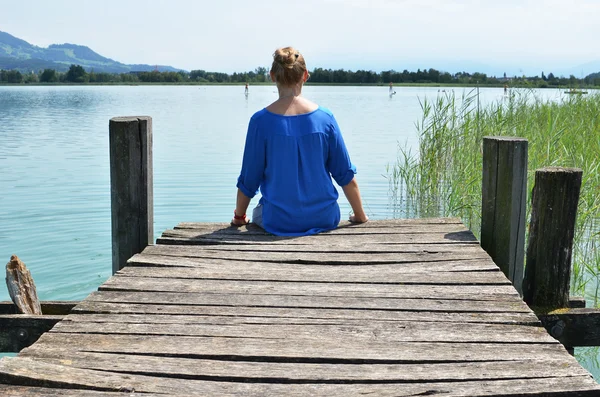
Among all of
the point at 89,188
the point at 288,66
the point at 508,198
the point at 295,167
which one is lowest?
the point at 89,188

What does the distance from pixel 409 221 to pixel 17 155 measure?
1400cm

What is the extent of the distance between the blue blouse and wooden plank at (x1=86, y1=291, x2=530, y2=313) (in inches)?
46.9

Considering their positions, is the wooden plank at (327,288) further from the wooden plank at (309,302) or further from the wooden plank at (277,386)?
the wooden plank at (277,386)

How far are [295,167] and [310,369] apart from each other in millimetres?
1962

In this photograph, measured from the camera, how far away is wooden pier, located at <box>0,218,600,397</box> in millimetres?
2258

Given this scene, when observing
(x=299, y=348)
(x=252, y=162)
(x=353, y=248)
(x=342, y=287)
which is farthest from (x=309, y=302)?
(x=252, y=162)

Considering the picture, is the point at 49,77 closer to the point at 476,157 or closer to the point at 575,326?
the point at 476,157

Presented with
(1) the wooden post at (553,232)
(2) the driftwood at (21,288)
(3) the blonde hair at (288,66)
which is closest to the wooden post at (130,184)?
(2) the driftwood at (21,288)

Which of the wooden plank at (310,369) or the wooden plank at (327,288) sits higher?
the wooden plank at (327,288)

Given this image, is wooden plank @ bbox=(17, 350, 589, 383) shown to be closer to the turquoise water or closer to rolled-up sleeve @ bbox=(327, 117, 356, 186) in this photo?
rolled-up sleeve @ bbox=(327, 117, 356, 186)

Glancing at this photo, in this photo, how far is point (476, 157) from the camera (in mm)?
7949

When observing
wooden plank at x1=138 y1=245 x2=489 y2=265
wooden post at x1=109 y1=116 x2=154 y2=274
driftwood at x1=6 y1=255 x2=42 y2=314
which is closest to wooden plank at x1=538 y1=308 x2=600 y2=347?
wooden plank at x1=138 y1=245 x2=489 y2=265

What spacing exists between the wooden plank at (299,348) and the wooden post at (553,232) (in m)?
1.19

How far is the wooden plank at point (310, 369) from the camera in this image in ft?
7.59
